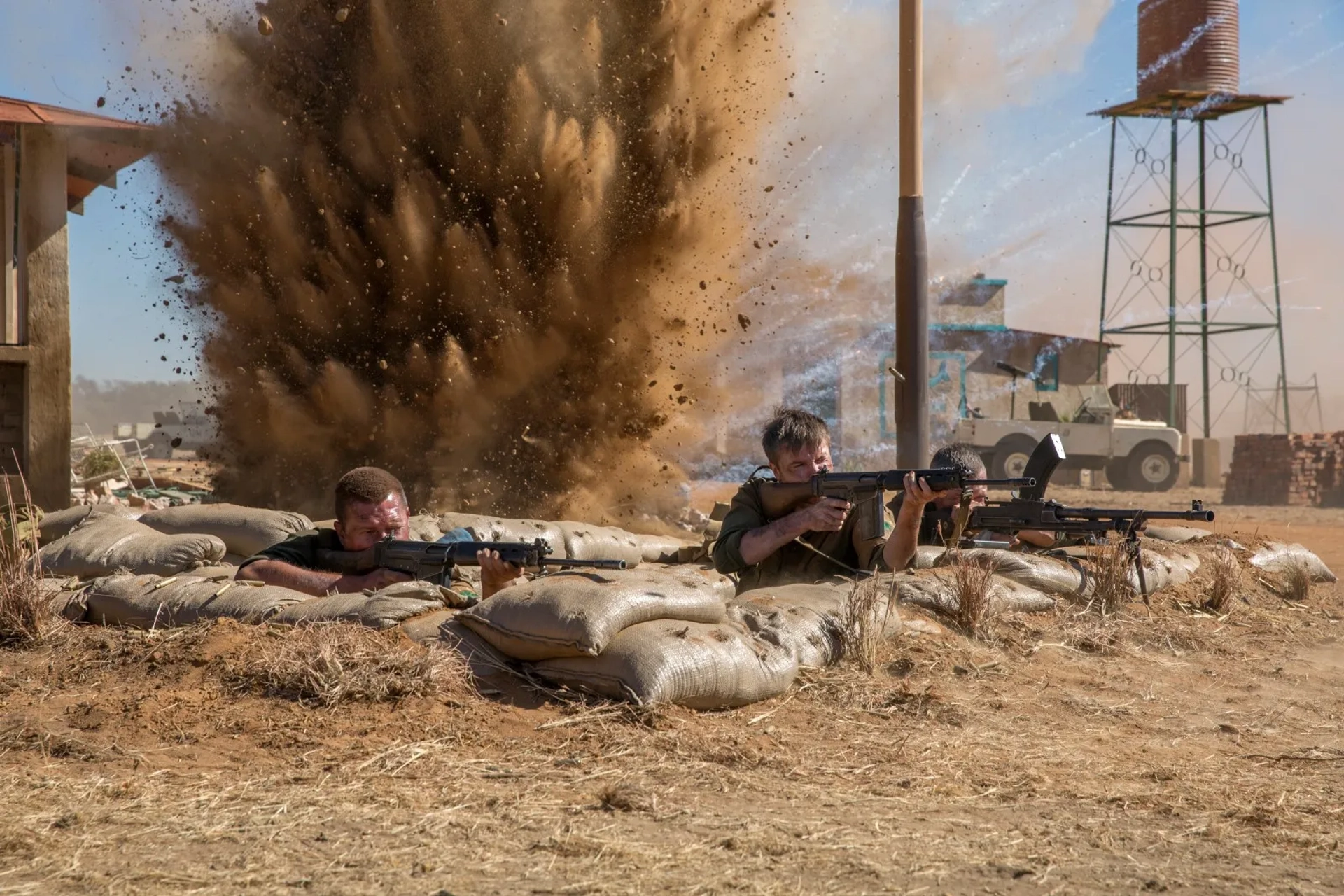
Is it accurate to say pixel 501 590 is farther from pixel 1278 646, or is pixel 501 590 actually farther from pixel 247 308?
pixel 247 308

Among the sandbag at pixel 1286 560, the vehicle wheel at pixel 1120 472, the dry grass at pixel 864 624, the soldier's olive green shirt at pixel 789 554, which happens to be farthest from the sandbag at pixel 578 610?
the vehicle wheel at pixel 1120 472

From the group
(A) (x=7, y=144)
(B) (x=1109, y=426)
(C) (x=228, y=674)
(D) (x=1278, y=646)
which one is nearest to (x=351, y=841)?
(C) (x=228, y=674)

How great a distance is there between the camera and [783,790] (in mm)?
3412

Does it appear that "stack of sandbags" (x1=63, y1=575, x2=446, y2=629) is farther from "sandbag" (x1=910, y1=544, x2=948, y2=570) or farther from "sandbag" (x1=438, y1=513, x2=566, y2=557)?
"sandbag" (x1=910, y1=544, x2=948, y2=570)

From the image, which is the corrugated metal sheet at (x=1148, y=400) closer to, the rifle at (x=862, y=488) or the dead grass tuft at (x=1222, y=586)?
the dead grass tuft at (x=1222, y=586)

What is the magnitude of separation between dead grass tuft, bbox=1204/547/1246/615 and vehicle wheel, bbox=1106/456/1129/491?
15.3 meters

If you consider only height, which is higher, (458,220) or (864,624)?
(458,220)

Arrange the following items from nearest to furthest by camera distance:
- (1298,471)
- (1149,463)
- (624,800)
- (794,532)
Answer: (624,800) → (794,532) → (1298,471) → (1149,463)

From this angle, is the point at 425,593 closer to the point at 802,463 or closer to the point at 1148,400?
the point at 802,463

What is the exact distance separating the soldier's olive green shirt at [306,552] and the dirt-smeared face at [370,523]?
11 centimetres

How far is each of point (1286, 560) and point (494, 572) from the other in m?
5.60

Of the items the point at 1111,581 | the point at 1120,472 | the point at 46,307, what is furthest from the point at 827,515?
the point at 1120,472

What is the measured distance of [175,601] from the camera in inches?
198

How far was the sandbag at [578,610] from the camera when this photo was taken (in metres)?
4.20
